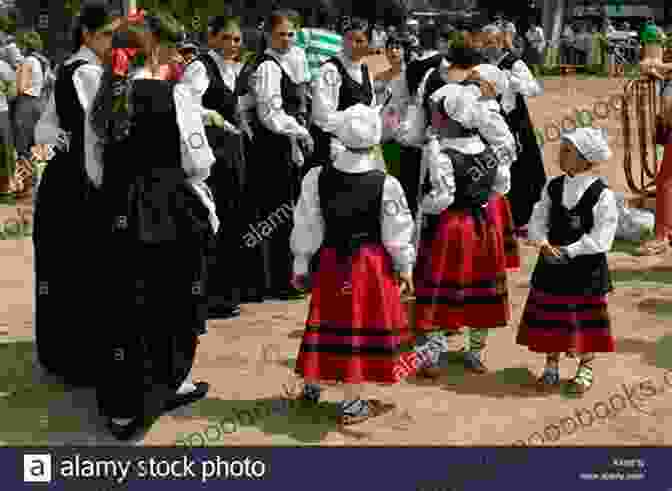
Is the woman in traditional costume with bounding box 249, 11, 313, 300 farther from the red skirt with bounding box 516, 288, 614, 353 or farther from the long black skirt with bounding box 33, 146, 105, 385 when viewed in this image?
the red skirt with bounding box 516, 288, 614, 353

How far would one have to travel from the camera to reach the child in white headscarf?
497cm

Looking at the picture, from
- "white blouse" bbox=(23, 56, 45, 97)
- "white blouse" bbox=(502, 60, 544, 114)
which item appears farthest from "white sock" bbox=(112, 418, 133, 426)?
"white blouse" bbox=(23, 56, 45, 97)

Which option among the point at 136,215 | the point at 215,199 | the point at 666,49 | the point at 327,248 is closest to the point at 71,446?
the point at 136,215

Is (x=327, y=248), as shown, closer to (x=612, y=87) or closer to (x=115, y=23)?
(x=115, y=23)

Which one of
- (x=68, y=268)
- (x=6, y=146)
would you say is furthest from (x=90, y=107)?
(x=6, y=146)

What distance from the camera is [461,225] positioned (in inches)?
209

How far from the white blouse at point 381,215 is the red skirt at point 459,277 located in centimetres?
76

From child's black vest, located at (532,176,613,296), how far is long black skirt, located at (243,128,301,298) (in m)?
2.23

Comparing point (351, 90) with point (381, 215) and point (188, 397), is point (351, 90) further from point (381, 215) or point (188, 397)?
point (188, 397)

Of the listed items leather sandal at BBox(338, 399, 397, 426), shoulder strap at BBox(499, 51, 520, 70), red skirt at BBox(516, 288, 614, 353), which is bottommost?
leather sandal at BBox(338, 399, 397, 426)

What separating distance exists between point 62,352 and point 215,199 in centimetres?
157

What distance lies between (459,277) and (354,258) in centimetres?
92

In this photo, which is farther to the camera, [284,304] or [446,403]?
[284,304]

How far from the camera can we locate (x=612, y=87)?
2247 centimetres
